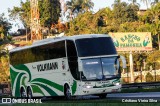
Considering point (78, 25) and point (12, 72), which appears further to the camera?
point (78, 25)

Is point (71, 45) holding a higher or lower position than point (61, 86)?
higher

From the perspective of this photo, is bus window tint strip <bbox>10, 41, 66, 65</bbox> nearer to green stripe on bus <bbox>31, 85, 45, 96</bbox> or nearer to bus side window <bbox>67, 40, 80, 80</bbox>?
bus side window <bbox>67, 40, 80, 80</bbox>

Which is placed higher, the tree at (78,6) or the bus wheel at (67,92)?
the tree at (78,6)

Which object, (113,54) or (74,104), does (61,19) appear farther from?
(74,104)

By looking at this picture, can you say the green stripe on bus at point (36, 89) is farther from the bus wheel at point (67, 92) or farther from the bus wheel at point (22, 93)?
the bus wheel at point (67, 92)

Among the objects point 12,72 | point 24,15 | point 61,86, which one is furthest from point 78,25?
point 61,86

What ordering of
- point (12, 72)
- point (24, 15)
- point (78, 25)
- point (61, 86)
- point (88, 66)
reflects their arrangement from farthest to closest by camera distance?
point (24, 15)
point (78, 25)
point (12, 72)
point (61, 86)
point (88, 66)

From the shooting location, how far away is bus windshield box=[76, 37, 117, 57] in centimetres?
2630

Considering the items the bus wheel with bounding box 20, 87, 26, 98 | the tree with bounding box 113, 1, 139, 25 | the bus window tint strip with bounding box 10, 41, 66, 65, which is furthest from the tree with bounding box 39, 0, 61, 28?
the bus wheel with bounding box 20, 87, 26, 98

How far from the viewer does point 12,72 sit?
1423 inches

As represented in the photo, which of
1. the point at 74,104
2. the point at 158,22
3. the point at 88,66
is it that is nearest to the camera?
the point at 74,104

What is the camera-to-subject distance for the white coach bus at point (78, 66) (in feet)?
85.7

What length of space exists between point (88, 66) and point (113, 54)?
163 cm

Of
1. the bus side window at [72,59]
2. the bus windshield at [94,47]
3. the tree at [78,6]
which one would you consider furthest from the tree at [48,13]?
the bus windshield at [94,47]
